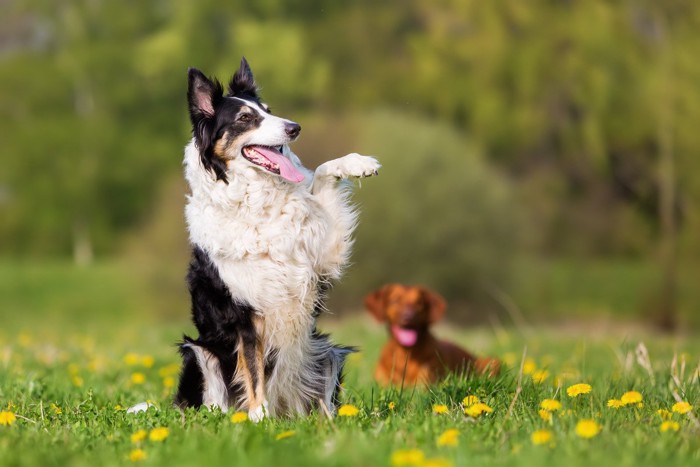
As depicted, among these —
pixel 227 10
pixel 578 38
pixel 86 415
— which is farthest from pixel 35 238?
pixel 86 415

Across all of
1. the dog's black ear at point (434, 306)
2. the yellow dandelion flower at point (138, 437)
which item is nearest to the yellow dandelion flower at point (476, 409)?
the yellow dandelion flower at point (138, 437)

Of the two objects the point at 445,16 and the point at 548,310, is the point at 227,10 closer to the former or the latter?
the point at 445,16

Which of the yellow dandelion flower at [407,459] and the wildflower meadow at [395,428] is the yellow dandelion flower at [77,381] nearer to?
the wildflower meadow at [395,428]

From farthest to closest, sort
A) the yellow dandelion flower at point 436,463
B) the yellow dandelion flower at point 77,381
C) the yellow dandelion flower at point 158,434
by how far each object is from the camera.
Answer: the yellow dandelion flower at point 77,381
the yellow dandelion flower at point 158,434
the yellow dandelion flower at point 436,463

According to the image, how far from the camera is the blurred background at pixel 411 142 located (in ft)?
69.5

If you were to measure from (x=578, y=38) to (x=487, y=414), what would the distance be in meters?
20.8

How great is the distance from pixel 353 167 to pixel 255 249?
24.2 inches

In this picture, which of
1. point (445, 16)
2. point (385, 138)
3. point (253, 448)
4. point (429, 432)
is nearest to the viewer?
point (253, 448)

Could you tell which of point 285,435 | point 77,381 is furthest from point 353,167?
point 77,381

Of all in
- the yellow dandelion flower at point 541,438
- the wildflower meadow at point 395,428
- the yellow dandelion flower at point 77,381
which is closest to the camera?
the wildflower meadow at point 395,428

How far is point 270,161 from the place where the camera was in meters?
4.48

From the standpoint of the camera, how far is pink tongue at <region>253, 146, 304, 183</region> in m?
4.43

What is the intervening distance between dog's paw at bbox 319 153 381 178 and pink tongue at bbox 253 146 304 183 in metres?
0.16

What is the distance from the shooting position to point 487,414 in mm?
3986
